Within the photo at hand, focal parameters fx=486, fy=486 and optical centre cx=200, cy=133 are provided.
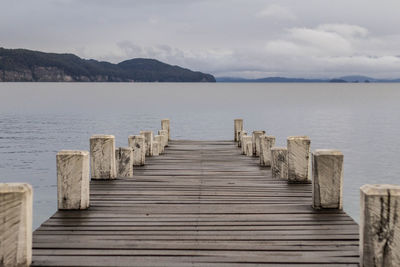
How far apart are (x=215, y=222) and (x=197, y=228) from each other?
1.19ft

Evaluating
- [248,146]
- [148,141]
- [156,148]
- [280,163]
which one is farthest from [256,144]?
[280,163]

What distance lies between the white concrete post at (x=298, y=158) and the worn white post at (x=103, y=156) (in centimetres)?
310

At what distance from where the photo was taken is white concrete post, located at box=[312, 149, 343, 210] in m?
6.46

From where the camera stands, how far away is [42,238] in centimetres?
535

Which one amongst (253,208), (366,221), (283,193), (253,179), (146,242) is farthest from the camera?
(253,179)

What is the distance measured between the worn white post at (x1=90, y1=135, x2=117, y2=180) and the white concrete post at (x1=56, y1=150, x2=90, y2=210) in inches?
77.1

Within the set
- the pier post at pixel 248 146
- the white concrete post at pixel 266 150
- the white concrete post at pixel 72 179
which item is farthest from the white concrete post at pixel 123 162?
the pier post at pixel 248 146

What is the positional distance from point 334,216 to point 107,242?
2936mm

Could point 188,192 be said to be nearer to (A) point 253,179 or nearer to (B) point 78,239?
(A) point 253,179

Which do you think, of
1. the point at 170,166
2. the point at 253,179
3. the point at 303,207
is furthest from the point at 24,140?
the point at 303,207

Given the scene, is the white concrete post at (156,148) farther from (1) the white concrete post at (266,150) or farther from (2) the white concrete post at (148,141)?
(1) the white concrete post at (266,150)

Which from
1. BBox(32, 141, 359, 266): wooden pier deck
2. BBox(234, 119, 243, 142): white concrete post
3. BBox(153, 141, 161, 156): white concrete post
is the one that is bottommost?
BBox(32, 141, 359, 266): wooden pier deck

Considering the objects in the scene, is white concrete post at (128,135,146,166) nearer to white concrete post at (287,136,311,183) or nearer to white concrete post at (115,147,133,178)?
white concrete post at (115,147,133,178)

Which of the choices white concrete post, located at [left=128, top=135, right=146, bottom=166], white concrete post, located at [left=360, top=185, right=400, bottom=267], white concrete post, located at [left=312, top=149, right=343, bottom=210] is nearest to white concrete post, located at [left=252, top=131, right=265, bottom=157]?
white concrete post, located at [left=128, top=135, right=146, bottom=166]
